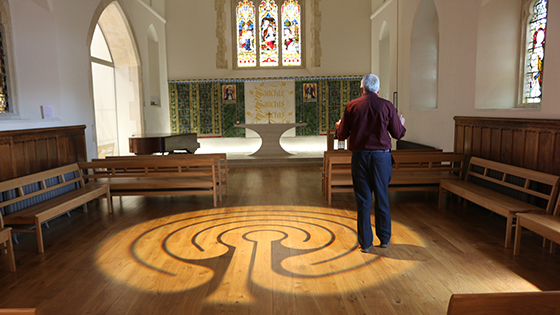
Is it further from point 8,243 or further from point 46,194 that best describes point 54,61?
point 8,243

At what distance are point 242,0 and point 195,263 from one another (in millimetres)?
10228

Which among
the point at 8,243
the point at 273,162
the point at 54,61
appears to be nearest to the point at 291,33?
the point at 273,162

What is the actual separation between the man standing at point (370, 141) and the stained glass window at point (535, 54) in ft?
10.0

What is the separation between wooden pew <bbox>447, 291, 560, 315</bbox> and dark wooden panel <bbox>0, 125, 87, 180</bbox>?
15.6 ft

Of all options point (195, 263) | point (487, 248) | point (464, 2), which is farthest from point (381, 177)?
point (464, 2)

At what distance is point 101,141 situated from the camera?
337 inches

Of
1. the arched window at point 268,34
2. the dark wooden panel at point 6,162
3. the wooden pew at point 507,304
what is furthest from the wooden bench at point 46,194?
the arched window at point 268,34

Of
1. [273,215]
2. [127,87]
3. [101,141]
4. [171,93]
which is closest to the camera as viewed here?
[273,215]

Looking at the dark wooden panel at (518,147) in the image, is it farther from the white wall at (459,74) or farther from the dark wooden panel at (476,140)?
the dark wooden panel at (476,140)

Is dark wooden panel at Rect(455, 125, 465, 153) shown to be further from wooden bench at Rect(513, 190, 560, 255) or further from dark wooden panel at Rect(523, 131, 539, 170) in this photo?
wooden bench at Rect(513, 190, 560, 255)

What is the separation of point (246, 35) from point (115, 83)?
4374mm

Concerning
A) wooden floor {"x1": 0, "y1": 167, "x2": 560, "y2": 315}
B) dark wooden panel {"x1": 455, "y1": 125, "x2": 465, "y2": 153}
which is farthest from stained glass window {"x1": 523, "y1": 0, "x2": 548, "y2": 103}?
wooden floor {"x1": 0, "y1": 167, "x2": 560, "y2": 315}

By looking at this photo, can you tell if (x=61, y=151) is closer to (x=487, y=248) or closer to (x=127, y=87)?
(x=127, y=87)

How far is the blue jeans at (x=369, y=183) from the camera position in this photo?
3.45m
